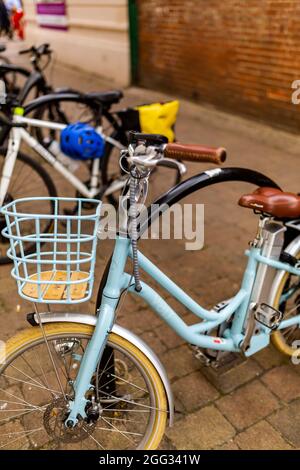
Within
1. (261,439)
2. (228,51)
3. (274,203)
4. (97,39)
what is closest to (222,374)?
(261,439)

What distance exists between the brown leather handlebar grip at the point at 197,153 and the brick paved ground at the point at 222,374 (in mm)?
1346

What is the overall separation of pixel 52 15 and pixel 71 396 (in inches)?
434

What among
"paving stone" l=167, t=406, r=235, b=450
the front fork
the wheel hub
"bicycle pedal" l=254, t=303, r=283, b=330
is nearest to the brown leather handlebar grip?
the front fork

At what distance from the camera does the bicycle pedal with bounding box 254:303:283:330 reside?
2.12 meters

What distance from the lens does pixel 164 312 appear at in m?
1.89

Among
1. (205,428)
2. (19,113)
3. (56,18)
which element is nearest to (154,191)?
(19,113)

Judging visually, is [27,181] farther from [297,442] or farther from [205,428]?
[297,442]

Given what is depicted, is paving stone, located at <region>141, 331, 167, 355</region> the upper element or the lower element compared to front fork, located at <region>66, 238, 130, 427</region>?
lower

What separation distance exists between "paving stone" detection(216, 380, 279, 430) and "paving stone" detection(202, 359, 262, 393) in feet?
0.14

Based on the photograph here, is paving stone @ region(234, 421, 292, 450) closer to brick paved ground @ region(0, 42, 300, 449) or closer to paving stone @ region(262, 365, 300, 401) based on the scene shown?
brick paved ground @ region(0, 42, 300, 449)

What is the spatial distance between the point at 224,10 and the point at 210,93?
122cm

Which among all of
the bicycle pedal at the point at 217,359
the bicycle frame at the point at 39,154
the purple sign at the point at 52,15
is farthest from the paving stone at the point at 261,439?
the purple sign at the point at 52,15

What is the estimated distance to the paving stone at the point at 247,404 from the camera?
2.22 meters

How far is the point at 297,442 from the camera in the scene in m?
2.10
